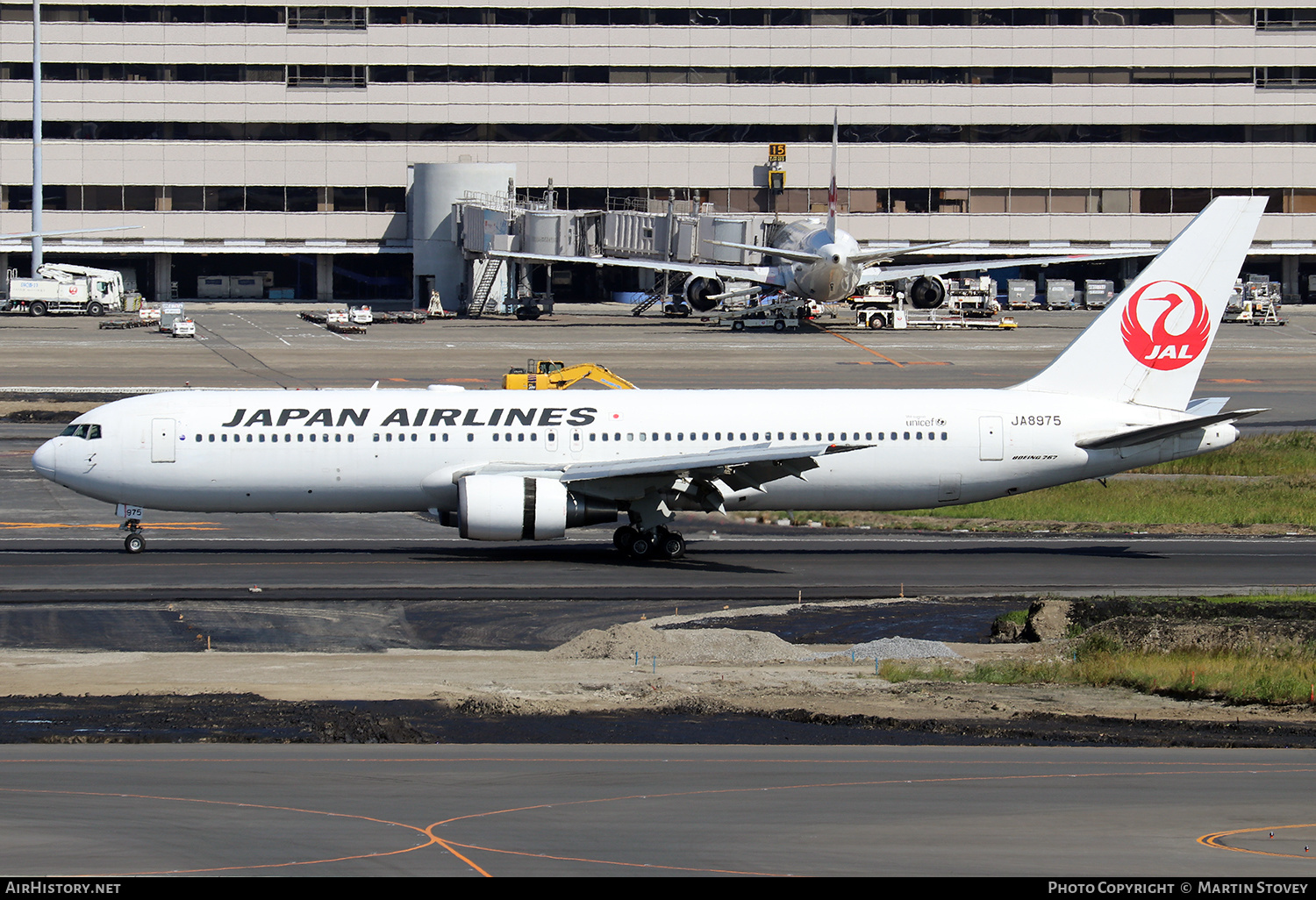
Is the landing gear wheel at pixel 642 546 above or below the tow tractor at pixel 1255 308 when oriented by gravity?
below

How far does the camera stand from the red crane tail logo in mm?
38312

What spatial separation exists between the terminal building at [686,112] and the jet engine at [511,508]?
9063cm

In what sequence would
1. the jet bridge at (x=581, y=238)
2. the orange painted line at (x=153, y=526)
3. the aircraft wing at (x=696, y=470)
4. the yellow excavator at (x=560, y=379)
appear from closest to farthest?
the aircraft wing at (x=696, y=470)
the orange painted line at (x=153, y=526)
the yellow excavator at (x=560, y=379)
the jet bridge at (x=581, y=238)

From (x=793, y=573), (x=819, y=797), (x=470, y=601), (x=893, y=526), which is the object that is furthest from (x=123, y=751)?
(x=893, y=526)

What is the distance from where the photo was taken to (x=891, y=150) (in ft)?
411

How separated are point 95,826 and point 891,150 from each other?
118 metres

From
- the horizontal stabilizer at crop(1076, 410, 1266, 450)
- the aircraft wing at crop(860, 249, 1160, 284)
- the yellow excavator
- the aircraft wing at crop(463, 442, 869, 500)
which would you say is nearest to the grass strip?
the aircraft wing at crop(463, 442, 869, 500)

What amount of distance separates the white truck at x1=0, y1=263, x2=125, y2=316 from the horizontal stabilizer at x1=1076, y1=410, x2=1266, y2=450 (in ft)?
313

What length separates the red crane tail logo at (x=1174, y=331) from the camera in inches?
1508

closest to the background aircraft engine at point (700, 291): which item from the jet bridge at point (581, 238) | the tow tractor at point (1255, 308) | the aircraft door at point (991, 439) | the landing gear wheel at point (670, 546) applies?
the jet bridge at point (581, 238)

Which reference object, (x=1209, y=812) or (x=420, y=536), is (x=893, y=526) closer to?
(x=420, y=536)

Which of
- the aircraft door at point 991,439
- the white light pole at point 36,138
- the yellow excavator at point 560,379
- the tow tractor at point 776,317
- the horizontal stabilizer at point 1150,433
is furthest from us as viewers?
the white light pole at point 36,138

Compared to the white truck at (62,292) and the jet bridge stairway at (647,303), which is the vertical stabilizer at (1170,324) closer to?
the jet bridge stairway at (647,303)

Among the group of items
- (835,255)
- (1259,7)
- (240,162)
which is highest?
(1259,7)
